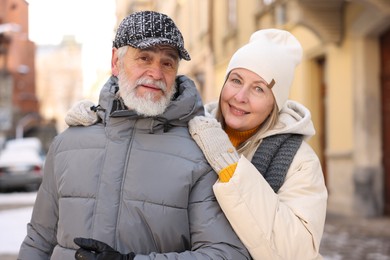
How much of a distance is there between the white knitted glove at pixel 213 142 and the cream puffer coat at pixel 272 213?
0.20ft

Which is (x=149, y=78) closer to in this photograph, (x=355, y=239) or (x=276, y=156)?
(x=276, y=156)

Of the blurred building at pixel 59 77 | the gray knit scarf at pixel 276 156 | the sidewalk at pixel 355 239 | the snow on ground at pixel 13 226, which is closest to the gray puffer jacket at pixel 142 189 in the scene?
the gray knit scarf at pixel 276 156

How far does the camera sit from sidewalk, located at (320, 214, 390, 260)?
25.8 ft

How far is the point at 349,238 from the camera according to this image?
9250 mm

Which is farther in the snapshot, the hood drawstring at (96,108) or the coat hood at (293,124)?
the coat hood at (293,124)

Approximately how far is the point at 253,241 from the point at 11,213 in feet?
36.6

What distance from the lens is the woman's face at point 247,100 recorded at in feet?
9.43

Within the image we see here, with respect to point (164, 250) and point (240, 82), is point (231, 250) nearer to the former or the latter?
point (164, 250)

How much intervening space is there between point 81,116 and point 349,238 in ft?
23.6

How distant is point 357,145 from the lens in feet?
40.0

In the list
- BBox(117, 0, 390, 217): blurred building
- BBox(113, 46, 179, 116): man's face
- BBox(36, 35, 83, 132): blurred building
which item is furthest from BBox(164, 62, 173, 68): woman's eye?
BBox(36, 35, 83, 132): blurred building

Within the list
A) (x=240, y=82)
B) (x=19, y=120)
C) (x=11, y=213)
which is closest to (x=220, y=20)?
(x=11, y=213)

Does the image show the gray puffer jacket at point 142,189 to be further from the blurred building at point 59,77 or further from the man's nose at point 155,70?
the blurred building at point 59,77

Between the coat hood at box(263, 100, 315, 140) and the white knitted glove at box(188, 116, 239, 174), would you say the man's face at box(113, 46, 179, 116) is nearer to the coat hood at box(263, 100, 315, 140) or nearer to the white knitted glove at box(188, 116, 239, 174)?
the white knitted glove at box(188, 116, 239, 174)
